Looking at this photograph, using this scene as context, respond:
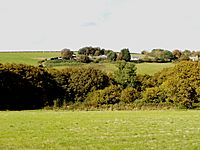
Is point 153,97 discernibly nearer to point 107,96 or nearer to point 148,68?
point 107,96

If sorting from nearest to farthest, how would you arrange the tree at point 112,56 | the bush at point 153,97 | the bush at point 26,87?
the bush at point 153,97 → the bush at point 26,87 → the tree at point 112,56

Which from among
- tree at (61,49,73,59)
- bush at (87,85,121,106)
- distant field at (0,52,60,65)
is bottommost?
bush at (87,85,121,106)

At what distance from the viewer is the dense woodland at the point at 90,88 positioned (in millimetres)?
76000

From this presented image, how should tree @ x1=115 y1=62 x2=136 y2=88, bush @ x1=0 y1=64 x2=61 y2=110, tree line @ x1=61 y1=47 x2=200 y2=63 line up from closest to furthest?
bush @ x1=0 y1=64 x2=61 y2=110 → tree @ x1=115 y1=62 x2=136 y2=88 → tree line @ x1=61 y1=47 x2=200 y2=63

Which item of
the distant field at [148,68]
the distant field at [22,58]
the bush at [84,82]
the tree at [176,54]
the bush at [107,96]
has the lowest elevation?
the bush at [107,96]

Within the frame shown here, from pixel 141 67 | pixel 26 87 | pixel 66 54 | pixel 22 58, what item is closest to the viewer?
pixel 26 87

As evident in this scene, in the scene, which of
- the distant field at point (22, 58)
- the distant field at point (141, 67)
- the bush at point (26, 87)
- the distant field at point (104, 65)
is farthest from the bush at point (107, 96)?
the distant field at point (22, 58)

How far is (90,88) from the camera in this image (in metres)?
87.8

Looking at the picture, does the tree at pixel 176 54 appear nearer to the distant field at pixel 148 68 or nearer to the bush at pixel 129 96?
the distant field at pixel 148 68

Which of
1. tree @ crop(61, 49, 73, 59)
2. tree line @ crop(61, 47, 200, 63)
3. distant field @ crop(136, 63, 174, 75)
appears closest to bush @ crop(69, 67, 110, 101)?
distant field @ crop(136, 63, 174, 75)

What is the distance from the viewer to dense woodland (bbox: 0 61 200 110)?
76.0 meters

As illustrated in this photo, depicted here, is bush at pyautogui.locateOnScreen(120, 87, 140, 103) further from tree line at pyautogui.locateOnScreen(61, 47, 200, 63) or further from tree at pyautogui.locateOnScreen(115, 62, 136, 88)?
tree line at pyautogui.locateOnScreen(61, 47, 200, 63)

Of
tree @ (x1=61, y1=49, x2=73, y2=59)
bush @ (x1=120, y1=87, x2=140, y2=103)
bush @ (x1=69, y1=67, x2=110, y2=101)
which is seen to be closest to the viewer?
bush @ (x1=120, y1=87, x2=140, y2=103)

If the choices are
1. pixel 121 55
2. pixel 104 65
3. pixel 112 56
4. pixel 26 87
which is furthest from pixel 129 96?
pixel 121 55
